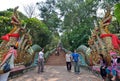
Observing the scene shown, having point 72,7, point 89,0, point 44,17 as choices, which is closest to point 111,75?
point 89,0

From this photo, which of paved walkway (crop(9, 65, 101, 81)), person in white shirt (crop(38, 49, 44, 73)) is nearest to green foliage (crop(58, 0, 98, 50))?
person in white shirt (crop(38, 49, 44, 73))

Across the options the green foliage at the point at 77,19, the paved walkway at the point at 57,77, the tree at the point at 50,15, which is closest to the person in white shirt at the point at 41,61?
the paved walkway at the point at 57,77

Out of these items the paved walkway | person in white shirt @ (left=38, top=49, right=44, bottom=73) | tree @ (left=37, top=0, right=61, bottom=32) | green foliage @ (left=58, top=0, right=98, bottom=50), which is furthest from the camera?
tree @ (left=37, top=0, right=61, bottom=32)

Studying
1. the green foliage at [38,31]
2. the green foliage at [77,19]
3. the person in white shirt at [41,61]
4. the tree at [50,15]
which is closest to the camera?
the person in white shirt at [41,61]

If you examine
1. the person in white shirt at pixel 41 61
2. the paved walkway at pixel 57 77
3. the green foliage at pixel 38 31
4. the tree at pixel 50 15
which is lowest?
the paved walkway at pixel 57 77

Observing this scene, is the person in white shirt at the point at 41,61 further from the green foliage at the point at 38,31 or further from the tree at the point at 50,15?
the tree at the point at 50,15

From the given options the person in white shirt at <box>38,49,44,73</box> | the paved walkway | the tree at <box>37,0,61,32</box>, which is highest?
the tree at <box>37,0,61,32</box>

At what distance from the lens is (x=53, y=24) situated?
4353cm

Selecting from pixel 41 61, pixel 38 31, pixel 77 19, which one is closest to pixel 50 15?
pixel 77 19

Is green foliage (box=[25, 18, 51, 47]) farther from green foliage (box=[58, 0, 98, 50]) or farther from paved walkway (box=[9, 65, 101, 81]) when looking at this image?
paved walkway (box=[9, 65, 101, 81])

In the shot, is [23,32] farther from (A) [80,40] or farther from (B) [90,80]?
(A) [80,40]

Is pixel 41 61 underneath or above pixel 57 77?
above

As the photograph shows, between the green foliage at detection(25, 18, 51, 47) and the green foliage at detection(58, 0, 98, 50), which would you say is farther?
the green foliage at detection(58, 0, 98, 50)

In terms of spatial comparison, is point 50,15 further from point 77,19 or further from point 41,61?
point 41,61
